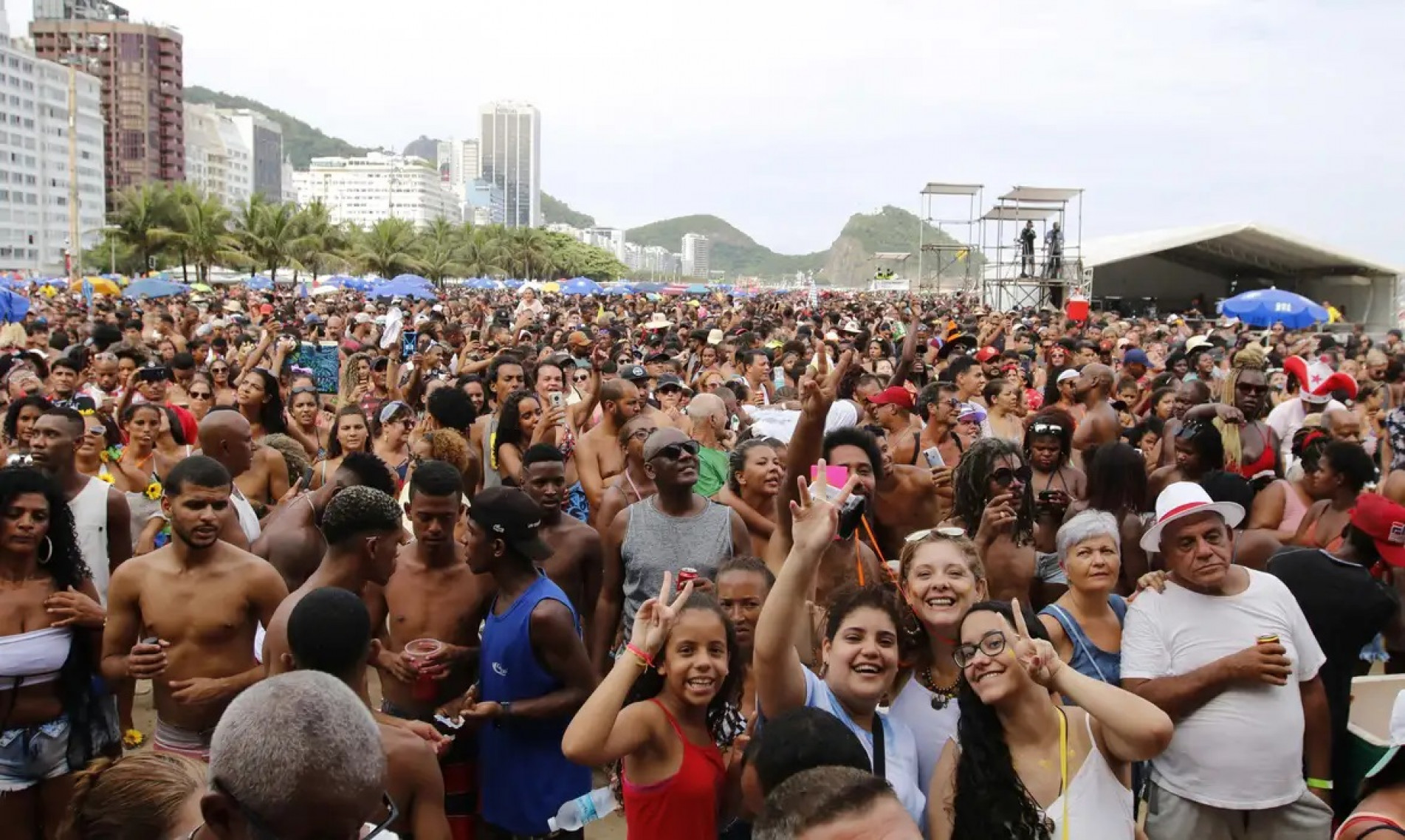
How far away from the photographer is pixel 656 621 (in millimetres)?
2996

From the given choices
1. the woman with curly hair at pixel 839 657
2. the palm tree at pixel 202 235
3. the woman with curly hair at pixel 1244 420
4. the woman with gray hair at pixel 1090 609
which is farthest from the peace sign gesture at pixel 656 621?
the palm tree at pixel 202 235

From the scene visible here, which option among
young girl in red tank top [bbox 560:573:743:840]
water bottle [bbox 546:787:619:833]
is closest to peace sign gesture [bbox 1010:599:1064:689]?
young girl in red tank top [bbox 560:573:743:840]

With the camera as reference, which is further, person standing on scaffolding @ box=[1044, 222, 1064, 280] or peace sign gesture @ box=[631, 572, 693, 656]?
person standing on scaffolding @ box=[1044, 222, 1064, 280]

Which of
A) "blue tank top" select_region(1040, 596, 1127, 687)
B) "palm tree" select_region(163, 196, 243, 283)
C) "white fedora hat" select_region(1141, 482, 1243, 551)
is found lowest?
"blue tank top" select_region(1040, 596, 1127, 687)

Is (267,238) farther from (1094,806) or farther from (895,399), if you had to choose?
(1094,806)

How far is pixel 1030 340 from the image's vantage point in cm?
1652

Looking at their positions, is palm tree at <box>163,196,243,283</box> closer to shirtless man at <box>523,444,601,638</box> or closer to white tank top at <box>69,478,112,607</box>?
white tank top at <box>69,478,112,607</box>

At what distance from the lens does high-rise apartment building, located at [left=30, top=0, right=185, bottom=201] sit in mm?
128375

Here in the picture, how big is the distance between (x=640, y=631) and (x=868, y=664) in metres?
0.62

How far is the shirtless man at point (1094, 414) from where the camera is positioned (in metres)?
7.73

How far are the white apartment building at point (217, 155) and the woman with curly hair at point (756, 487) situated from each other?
495ft

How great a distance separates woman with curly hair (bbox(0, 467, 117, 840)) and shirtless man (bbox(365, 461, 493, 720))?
3.28 feet

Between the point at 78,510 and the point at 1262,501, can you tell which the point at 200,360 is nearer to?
the point at 78,510

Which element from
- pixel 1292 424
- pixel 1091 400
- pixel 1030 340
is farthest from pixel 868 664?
pixel 1030 340
